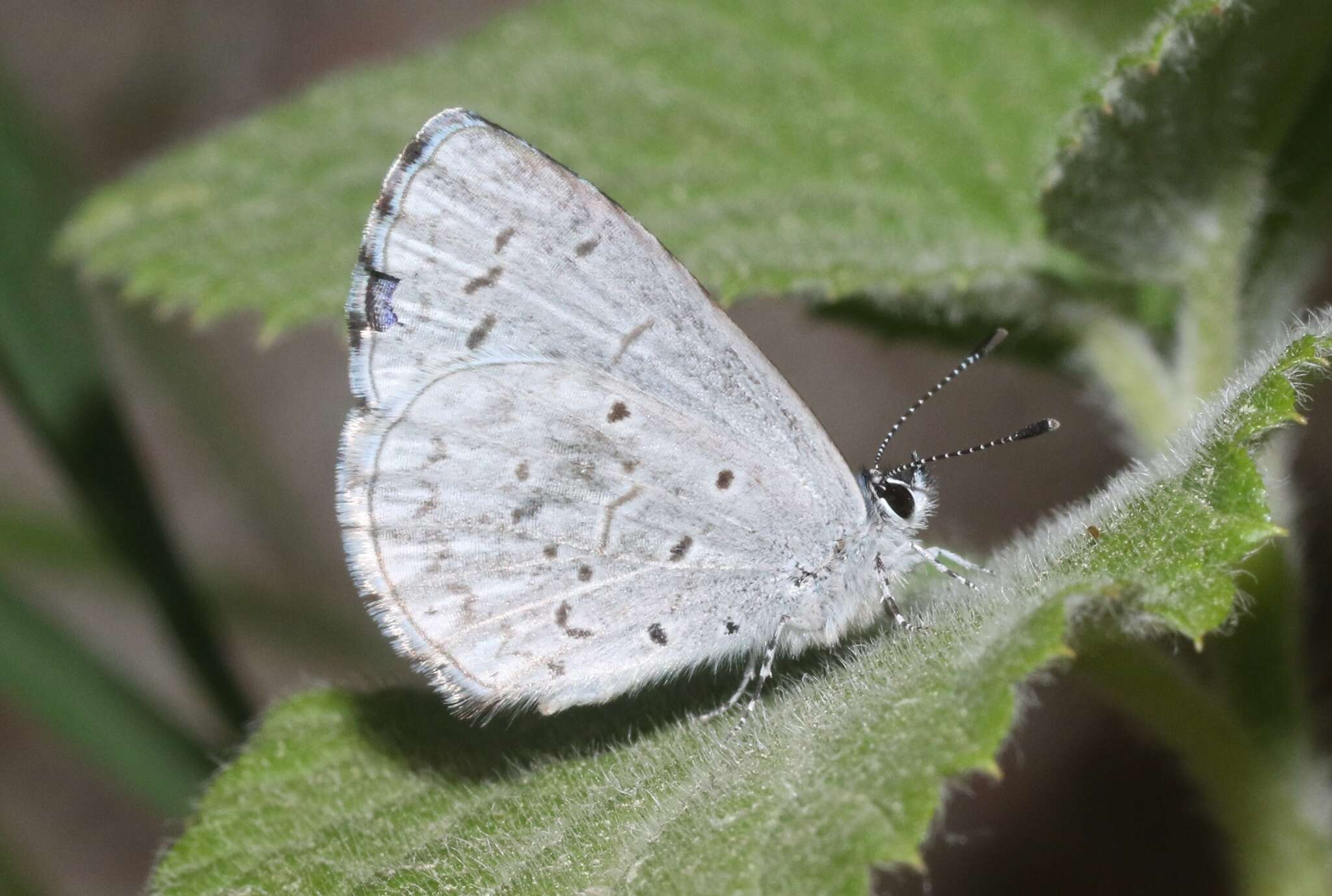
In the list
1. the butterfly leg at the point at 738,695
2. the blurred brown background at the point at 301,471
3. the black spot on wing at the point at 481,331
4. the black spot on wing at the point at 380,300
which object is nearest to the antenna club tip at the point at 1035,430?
the blurred brown background at the point at 301,471

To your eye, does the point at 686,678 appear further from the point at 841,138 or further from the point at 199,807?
the point at 841,138

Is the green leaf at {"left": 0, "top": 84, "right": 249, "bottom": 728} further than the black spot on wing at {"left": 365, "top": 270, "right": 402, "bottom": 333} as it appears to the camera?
Yes

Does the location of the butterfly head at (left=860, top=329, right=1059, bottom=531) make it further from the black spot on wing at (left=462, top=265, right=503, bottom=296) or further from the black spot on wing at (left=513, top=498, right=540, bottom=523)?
the black spot on wing at (left=462, top=265, right=503, bottom=296)

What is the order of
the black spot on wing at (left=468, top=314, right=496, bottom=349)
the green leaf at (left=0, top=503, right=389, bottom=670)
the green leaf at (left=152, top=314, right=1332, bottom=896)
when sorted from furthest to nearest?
the green leaf at (left=0, top=503, right=389, bottom=670) → the black spot on wing at (left=468, top=314, right=496, bottom=349) → the green leaf at (left=152, top=314, right=1332, bottom=896)

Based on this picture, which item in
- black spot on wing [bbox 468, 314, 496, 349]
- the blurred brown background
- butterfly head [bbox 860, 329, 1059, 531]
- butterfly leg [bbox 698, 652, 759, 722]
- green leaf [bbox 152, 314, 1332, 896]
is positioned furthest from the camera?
the blurred brown background

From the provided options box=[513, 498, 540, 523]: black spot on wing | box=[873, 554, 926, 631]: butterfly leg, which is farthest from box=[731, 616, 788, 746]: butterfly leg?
box=[513, 498, 540, 523]: black spot on wing

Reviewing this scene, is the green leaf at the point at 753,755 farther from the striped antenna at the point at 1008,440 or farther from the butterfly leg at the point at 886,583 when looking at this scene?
the striped antenna at the point at 1008,440

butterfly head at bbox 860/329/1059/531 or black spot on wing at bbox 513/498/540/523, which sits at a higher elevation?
butterfly head at bbox 860/329/1059/531
